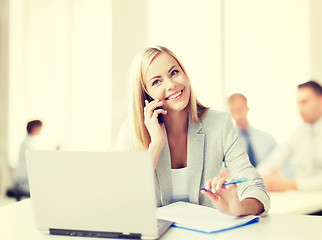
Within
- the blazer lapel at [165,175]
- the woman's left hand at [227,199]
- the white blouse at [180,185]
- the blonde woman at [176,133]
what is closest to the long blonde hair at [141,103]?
the blonde woman at [176,133]

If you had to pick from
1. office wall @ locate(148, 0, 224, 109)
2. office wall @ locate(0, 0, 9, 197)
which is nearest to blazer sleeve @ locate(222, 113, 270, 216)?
office wall @ locate(148, 0, 224, 109)

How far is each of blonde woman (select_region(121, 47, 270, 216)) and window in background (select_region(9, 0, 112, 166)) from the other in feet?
8.32

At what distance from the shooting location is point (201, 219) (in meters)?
1.20

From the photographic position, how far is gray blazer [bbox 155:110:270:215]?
1.63 metres

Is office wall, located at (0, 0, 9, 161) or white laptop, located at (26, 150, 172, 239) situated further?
office wall, located at (0, 0, 9, 161)

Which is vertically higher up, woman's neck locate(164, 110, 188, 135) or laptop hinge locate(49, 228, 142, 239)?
woman's neck locate(164, 110, 188, 135)

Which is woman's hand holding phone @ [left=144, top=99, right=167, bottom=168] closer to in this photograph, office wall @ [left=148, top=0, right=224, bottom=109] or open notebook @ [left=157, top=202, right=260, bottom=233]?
open notebook @ [left=157, top=202, right=260, bottom=233]

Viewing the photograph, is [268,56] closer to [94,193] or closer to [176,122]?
[176,122]

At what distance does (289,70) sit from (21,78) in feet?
10.9

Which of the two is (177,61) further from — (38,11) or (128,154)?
(38,11)

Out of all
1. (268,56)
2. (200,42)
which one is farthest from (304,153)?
(200,42)

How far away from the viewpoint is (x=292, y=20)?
4.03 metres

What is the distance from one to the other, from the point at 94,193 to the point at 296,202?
7.54 ft

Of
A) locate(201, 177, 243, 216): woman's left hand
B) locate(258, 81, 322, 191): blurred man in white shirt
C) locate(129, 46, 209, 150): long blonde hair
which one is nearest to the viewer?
locate(201, 177, 243, 216): woman's left hand
